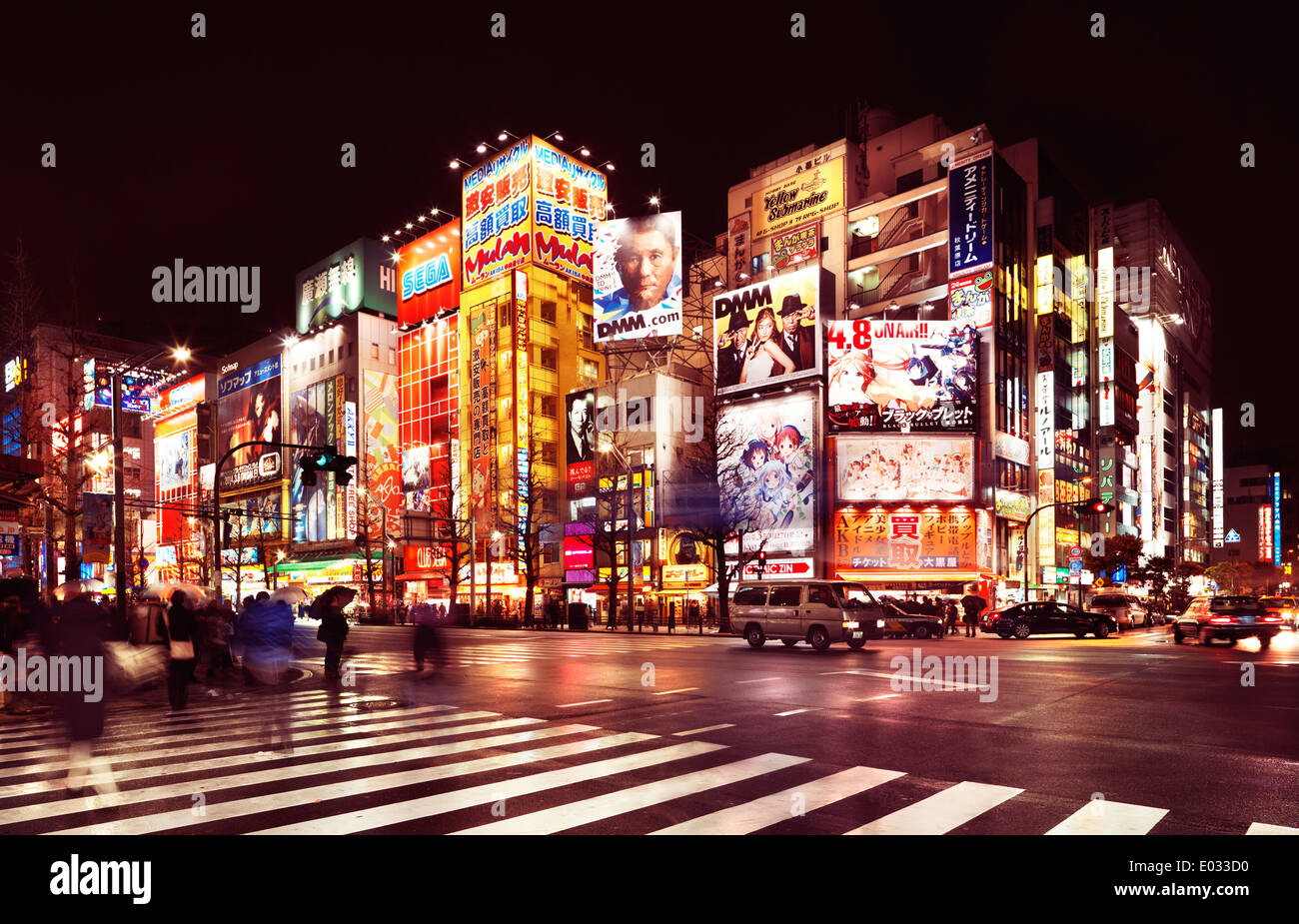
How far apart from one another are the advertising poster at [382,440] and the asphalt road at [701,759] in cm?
7037

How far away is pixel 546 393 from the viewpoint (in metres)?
75.2

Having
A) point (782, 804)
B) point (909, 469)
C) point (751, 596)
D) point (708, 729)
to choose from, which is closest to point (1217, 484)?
point (909, 469)

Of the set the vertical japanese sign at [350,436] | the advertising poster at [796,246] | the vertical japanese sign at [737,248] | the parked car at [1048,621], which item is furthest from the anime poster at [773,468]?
the vertical japanese sign at [350,436]

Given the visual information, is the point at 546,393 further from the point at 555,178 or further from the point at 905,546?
the point at 905,546

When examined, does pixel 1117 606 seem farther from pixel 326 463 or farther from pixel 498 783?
pixel 498 783

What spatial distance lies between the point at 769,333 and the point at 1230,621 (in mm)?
39420

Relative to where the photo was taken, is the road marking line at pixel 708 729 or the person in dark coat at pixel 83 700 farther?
the road marking line at pixel 708 729

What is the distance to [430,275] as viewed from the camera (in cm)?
8538

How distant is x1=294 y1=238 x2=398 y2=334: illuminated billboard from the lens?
9138 centimetres

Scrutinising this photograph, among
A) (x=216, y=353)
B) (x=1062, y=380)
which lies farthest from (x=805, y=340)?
(x=216, y=353)

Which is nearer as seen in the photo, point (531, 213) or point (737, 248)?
point (531, 213)

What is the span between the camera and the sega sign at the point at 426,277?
3310 inches

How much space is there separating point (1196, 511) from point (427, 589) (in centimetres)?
10428

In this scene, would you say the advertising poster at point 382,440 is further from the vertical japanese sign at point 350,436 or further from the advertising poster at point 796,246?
the advertising poster at point 796,246
